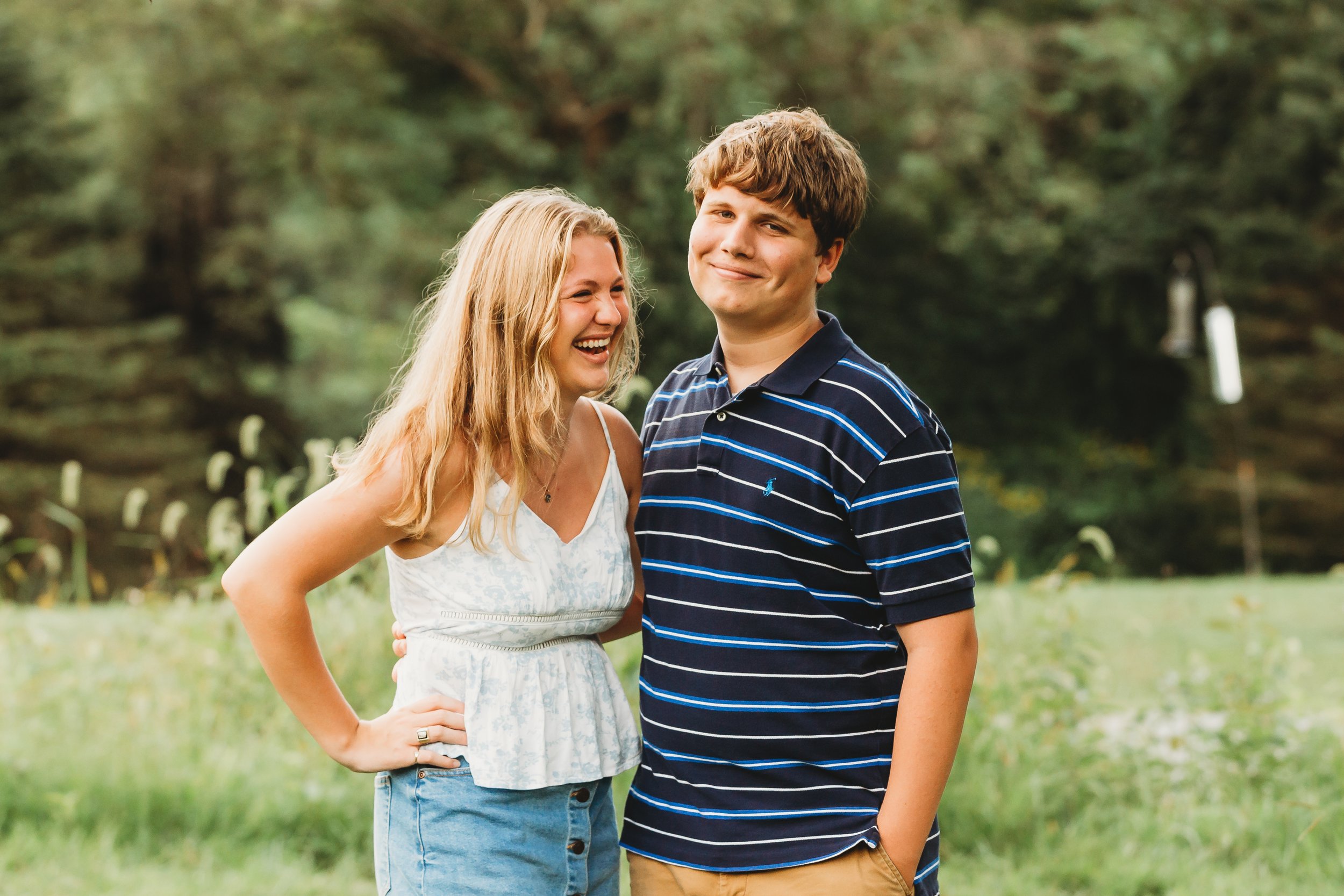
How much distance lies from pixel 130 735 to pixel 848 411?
3286mm

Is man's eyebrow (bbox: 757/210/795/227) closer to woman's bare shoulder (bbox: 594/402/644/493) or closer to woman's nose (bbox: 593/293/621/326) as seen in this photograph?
woman's nose (bbox: 593/293/621/326)

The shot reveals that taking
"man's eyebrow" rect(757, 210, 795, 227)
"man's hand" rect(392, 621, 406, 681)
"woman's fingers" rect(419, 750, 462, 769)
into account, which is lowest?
"woman's fingers" rect(419, 750, 462, 769)

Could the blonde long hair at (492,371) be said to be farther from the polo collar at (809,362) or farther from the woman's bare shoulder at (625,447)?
the polo collar at (809,362)

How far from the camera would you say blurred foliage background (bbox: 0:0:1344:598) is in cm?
1553

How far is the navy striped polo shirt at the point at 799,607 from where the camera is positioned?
1874 millimetres

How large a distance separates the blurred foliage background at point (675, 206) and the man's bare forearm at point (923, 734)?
502 inches

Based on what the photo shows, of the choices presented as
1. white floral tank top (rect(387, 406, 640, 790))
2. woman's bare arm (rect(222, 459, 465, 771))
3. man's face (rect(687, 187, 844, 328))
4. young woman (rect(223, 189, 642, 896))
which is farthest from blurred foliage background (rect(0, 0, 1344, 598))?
woman's bare arm (rect(222, 459, 465, 771))

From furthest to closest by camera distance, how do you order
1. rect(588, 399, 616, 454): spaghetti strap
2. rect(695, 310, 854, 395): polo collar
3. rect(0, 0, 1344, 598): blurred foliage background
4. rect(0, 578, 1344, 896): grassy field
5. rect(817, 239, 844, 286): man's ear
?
rect(0, 0, 1344, 598): blurred foliage background, rect(0, 578, 1344, 896): grassy field, rect(588, 399, 616, 454): spaghetti strap, rect(817, 239, 844, 286): man's ear, rect(695, 310, 854, 395): polo collar

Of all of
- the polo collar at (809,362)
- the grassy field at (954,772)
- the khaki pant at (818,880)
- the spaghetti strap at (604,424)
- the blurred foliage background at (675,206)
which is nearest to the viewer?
the khaki pant at (818,880)

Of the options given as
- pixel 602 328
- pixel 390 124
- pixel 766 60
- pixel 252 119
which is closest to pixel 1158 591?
pixel 766 60

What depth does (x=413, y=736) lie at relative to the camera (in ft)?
6.25

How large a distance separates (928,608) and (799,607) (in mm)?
203

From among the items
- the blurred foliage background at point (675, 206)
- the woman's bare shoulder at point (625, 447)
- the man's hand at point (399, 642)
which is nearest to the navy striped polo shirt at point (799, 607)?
the woman's bare shoulder at point (625, 447)

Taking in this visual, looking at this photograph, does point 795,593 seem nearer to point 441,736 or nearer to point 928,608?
point 928,608
